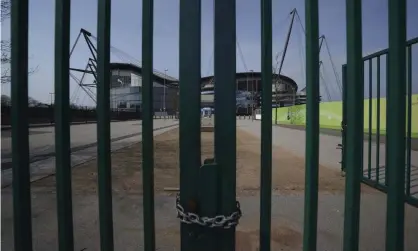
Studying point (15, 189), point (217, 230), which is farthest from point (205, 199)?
point (15, 189)

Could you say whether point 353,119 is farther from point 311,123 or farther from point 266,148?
point 266,148

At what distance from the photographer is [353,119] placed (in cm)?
119

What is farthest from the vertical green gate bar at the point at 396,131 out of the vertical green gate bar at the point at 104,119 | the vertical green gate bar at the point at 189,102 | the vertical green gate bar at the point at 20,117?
the vertical green gate bar at the point at 20,117

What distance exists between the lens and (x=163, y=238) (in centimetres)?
268

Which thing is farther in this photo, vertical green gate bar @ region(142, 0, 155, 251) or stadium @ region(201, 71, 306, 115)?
stadium @ region(201, 71, 306, 115)

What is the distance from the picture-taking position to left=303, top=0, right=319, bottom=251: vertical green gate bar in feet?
3.90

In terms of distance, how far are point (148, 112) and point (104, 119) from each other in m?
0.20

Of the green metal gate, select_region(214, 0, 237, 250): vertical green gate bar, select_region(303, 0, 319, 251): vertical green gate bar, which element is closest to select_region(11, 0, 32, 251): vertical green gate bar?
the green metal gate

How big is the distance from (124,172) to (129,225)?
122 inches

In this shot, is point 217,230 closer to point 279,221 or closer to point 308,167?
point 308,167

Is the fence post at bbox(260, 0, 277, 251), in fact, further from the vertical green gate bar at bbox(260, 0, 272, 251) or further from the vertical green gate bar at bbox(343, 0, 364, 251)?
Result: the vertical green gate bar at bbox(343, 0, 364, 251)

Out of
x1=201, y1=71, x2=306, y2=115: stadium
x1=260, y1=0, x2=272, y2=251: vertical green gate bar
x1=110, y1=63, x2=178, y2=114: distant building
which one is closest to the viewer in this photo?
x1=260, y1=0, x2=272, y2=251: vertical green gate bar

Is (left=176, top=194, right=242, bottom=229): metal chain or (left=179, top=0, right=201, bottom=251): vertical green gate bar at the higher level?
(left=179, top=0, right=201, bottom=251): vertical green gate bar

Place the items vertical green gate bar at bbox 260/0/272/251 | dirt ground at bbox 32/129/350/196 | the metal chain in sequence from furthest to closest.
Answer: dirt ground at bbox 32/129/350/196
vertical green gate bar at bbox 260/0/272/251
the metal chain
